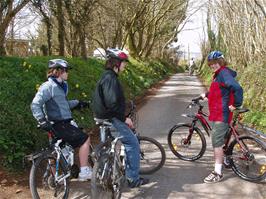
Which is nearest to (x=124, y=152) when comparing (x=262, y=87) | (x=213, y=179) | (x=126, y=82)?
(x=213, y=179)

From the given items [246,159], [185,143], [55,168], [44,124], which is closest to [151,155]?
[185,143]

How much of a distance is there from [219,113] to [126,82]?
1114 cm

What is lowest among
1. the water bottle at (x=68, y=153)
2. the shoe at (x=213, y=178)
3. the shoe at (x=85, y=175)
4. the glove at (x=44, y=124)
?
the shoe at (x=213, y=178)

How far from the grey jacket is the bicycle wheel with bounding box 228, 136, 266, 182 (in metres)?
2.79

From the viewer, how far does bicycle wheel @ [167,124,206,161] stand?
7188 mm

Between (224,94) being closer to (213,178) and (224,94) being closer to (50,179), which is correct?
(213,178)

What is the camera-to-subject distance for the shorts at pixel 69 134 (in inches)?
207

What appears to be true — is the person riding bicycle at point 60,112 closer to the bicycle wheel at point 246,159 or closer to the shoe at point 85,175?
the shoe at point 85,175

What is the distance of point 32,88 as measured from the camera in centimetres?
830

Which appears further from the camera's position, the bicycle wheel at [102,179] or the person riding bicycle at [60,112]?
the person riding bicycle at [60,112]

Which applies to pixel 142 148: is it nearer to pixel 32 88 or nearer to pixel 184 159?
pixel 184 159

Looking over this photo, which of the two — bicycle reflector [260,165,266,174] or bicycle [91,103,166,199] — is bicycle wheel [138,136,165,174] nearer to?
bicycle [91,103,166,199]

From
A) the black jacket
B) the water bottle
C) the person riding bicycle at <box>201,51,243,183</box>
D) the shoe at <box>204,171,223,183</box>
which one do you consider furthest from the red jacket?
the water bottle

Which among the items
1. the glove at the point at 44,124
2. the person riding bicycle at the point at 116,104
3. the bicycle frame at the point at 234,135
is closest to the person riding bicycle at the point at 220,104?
the bicycle frame at the point at 234,135
